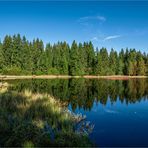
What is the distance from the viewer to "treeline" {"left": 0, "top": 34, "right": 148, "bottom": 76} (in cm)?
8425

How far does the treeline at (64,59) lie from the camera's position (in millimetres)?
84250

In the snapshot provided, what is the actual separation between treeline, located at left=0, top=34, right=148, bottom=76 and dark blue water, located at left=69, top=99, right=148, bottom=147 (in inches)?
2392

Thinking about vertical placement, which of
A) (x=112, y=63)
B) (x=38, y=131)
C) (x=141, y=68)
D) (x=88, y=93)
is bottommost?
(x=88, y=93)

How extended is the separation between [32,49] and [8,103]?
7487 cm

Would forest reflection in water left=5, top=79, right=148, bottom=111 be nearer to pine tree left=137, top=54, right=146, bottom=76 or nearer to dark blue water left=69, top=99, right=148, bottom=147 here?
dark blue water left=69, top=99, right=148, bottom=147

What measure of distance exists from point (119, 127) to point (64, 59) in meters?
78.3

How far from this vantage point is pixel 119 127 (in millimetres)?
14688

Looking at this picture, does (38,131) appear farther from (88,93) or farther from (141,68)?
(141,68)

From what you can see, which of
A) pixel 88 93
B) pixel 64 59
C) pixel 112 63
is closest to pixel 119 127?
pixel 88 93

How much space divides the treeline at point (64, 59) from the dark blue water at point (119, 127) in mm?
60754

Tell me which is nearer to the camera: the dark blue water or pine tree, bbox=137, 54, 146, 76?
the dark blue water

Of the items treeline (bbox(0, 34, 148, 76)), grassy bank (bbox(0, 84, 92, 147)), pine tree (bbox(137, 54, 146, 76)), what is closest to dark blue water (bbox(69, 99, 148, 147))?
grassy bank (bbox(0, 84, 92, 147))

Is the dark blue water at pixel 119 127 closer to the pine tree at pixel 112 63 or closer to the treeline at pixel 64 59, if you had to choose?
the treeline at pixel 64 59

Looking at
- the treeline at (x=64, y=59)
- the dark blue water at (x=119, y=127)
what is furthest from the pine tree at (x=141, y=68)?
the dark blue water at (x=119, y=127)
